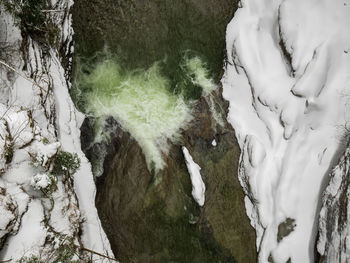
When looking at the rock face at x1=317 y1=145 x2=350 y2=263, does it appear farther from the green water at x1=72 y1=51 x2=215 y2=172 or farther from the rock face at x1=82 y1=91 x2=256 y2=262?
the green water at x1=72 y1=51 x2=215 y2=172

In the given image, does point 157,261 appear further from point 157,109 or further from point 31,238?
point 157,109

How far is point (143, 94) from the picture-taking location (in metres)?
5.73

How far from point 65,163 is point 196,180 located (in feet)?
6.82

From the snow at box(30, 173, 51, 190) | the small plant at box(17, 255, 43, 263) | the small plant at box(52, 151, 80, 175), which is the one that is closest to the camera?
the small plant at box(17, 255, 43, 263)

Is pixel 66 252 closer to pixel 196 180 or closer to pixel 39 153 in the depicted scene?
pixel 39 153

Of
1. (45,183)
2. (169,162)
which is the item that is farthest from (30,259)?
(169,162)

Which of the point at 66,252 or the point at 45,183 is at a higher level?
the point at 45,183

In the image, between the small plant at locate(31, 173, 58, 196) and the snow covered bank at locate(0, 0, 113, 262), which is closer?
the snow covered bank at locate(0, 0, 113, 262)

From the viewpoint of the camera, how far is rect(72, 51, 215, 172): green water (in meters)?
5.64

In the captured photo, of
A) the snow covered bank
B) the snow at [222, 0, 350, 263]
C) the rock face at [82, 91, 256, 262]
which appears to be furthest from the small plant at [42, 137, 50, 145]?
the snow at [222, 0, 350, 263]

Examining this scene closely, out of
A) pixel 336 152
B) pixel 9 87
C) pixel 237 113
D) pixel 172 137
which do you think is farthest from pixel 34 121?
pixel 336 152

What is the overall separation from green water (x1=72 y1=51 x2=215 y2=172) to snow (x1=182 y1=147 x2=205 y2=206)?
0.55m

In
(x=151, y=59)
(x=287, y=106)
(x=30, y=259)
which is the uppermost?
(x=151, y=59)

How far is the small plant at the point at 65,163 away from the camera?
4.93 meters
